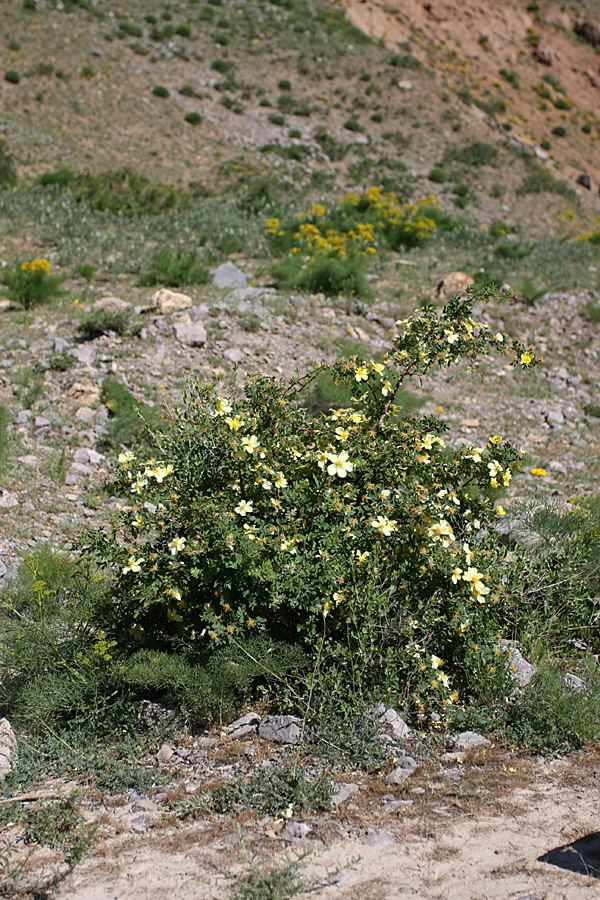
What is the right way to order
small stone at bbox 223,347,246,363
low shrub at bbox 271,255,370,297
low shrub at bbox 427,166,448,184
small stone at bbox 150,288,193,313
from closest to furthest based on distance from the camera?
small stone at bbox 223,347,246,363, small stone at bbox 150,288,193,313, low shrub at bbox 271,255,370,297, low shrub at bbox 427,166,448,184

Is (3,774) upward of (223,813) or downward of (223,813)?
downward

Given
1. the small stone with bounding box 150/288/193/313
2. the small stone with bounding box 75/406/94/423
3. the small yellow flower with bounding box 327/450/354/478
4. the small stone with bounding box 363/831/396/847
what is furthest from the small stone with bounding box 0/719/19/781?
the small stone with bounding box 150/288/193/313

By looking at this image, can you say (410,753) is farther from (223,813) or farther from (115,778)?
(115,778)

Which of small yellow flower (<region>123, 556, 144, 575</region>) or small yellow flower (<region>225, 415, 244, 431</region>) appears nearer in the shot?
small yellow flower (<region>123, 556, 144, 575</region>)

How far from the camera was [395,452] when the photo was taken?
3.24m

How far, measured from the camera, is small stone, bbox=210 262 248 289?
356 inches

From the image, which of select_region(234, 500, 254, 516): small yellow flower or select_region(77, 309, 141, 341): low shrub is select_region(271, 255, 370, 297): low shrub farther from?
select_region(234, 500, 254, 516): small yellow flower

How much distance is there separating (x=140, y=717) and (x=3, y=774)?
0.55 m

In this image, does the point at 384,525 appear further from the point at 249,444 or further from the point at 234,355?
the point at 234,355

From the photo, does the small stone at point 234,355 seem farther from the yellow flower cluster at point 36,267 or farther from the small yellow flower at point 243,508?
the small yellow flower at point 243,508

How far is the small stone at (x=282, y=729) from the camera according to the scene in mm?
2832

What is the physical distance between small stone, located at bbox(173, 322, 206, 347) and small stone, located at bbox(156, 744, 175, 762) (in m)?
4.93

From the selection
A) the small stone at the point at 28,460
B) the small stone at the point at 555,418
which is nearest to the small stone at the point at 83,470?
the small stone at the point at 28,460

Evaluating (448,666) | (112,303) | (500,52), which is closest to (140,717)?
(448,666)
